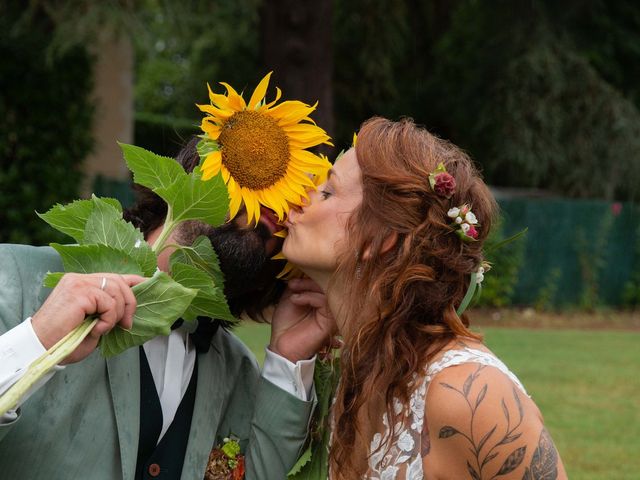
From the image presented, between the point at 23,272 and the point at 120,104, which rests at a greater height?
the point at 23,272

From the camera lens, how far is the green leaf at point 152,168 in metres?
2.85

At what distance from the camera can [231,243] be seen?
10.7ft

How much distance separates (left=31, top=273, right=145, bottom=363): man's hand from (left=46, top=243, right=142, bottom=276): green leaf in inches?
4.4

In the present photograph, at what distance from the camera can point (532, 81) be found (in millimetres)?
17453

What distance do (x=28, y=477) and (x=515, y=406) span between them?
1.45 meters

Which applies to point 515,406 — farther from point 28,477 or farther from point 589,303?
point 589,303

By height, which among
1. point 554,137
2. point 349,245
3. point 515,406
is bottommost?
point 554,137

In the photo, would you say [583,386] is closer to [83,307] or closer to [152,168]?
[152,168]

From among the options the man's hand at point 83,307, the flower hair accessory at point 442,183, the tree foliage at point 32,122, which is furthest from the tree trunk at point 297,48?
the man's hand at point 83,307

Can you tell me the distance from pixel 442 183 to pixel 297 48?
36.1 feet

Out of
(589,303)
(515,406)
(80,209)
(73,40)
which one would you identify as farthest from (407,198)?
(589,303)

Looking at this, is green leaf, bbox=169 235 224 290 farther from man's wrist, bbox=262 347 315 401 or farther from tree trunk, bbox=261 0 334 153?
tree trunk, bbox=261 0 334 153

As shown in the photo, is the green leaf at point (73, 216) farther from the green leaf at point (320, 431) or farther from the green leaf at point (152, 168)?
the green leaf at point (320, 431)

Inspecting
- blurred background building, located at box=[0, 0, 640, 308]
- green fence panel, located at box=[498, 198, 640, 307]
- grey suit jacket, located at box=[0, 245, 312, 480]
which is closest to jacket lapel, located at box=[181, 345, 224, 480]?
grey suit jacket, located at box=[0, 245, 312, 480]
